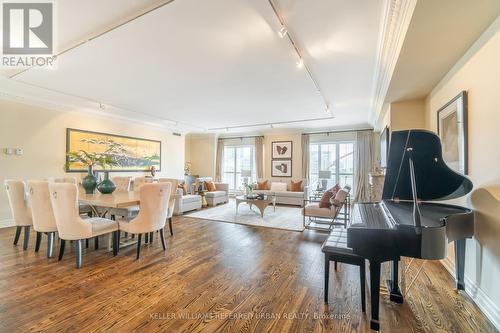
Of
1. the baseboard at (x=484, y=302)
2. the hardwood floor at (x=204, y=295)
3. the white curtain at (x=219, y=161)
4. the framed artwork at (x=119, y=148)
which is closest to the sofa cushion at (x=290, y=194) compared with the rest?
the white curtain at (x=219, y=161)

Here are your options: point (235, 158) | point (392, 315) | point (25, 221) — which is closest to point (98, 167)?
point (25, 221)

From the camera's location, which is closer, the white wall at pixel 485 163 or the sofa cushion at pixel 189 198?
the white wall at pixel 485 163

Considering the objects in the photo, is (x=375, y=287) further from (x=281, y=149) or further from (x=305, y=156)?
(x=281, y=149)

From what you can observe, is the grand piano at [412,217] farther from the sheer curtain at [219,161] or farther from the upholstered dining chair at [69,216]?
the sheer curtain at [219,161]

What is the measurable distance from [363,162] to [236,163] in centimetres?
500

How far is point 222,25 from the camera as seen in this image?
2434 mm

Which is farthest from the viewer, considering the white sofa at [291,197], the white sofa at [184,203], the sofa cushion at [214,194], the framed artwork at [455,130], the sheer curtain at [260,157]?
the sheer curtain at [260,157]

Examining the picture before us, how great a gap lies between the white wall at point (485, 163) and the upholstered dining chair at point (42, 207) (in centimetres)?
482

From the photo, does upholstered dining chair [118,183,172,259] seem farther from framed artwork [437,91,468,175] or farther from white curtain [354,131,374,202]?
white curtain [354,131,374,202]

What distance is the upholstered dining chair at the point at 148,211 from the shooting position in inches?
119

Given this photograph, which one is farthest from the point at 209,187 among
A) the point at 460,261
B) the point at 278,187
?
the point at 460,261

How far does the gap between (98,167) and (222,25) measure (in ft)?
17.5

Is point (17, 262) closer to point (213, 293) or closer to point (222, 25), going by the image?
point (213, 293)

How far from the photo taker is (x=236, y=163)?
392 inches
